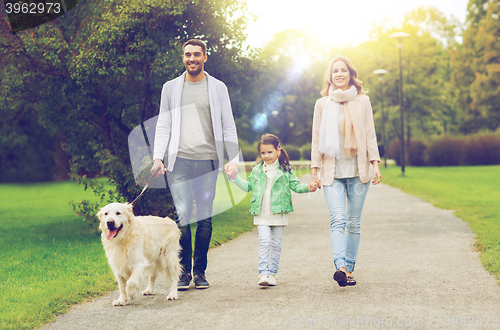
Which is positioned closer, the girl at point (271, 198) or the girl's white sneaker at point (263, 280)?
the girl's white sneaker at point (263, 280)

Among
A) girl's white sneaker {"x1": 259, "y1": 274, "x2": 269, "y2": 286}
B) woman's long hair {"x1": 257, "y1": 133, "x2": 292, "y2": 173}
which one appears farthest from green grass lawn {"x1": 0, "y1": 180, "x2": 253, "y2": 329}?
woman's long hair {"x1": 257, "y1": 133, "x2": 292, "y2": 173}

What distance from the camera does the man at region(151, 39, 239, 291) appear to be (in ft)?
17.0

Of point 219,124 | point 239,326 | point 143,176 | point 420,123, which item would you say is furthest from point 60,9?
point 420,123

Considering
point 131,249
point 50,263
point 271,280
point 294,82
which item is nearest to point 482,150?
point 294,82

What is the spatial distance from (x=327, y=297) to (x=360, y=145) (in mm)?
1496

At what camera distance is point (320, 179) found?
526 centimetres

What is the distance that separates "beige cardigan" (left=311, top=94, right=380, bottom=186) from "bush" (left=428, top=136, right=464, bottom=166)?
1398 inches

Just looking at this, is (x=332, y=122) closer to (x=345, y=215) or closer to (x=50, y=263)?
(x=345, y=215)

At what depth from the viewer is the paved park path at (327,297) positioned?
3.97 meters

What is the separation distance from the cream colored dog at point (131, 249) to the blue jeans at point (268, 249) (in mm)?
829

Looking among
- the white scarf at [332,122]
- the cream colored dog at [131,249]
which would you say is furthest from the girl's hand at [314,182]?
the cream colored dog at [131,249]

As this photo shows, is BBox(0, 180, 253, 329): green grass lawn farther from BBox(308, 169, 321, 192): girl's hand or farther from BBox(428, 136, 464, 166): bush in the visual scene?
BBox(428, 136, 464, 166): bush

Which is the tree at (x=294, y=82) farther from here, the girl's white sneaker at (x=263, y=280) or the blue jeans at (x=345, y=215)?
the girl's white sneaker at (x=263, y=280)

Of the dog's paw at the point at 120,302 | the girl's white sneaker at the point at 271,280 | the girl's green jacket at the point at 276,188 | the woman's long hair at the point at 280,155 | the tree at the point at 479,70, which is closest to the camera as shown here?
the dog's paw at the point at 120,302
